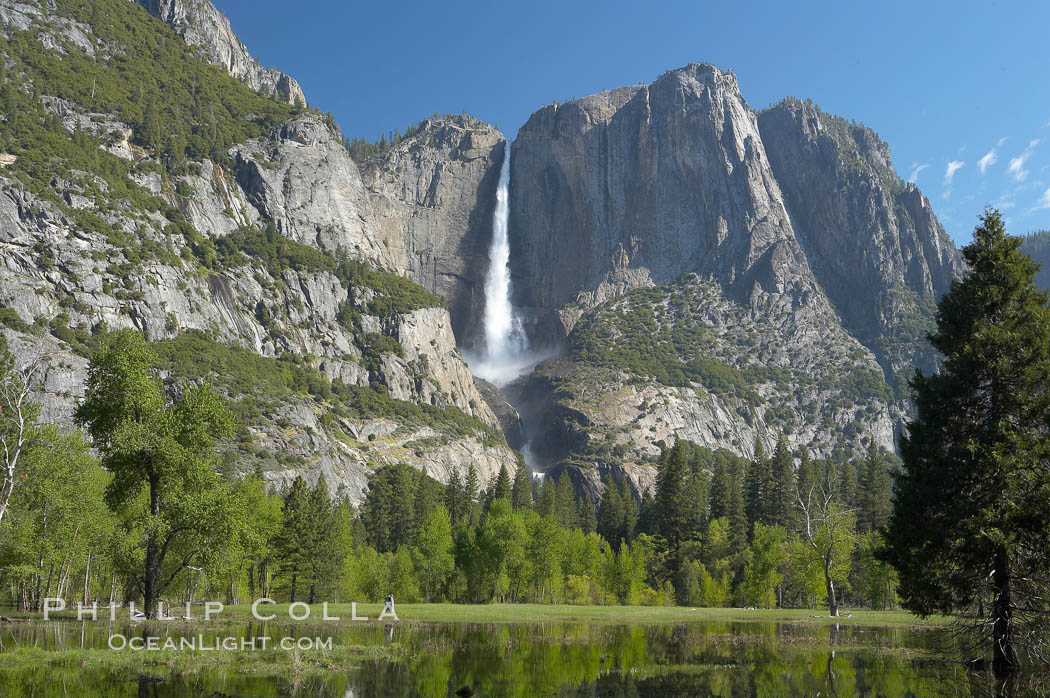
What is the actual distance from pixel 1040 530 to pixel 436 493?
107657 mm

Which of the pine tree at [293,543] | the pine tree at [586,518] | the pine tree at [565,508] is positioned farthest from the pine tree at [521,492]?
the pine tree at [293,543]

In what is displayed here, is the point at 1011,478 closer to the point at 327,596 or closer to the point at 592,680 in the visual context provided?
the point at 592,680

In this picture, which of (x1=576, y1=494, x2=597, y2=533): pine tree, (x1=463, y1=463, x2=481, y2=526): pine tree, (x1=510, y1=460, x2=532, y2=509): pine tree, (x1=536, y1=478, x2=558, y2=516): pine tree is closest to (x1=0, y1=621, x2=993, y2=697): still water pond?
(x1=463, y1=463, x2=481, y2=526): pine tree

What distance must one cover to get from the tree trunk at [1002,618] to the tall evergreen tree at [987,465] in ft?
0.10

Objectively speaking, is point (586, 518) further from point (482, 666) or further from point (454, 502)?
point (482, 666)

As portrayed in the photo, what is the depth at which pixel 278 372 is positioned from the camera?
6949 inches

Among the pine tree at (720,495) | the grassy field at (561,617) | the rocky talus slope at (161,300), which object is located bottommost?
the grassy field at (561,617)

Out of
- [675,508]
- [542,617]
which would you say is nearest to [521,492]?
[675,508]

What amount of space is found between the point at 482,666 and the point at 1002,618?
17081 mm

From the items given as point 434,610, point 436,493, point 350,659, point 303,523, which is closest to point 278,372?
point 436,493

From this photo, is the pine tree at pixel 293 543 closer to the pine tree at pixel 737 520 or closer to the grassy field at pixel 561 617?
the grassy field at pixel 561 617

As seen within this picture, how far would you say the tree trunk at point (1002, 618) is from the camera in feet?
76.5

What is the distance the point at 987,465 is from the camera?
23.3m

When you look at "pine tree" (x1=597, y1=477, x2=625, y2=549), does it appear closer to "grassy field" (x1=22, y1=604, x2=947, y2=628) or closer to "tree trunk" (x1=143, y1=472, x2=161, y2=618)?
"grassy field" (x1=22, y1=604, x2=947, y2=628)
